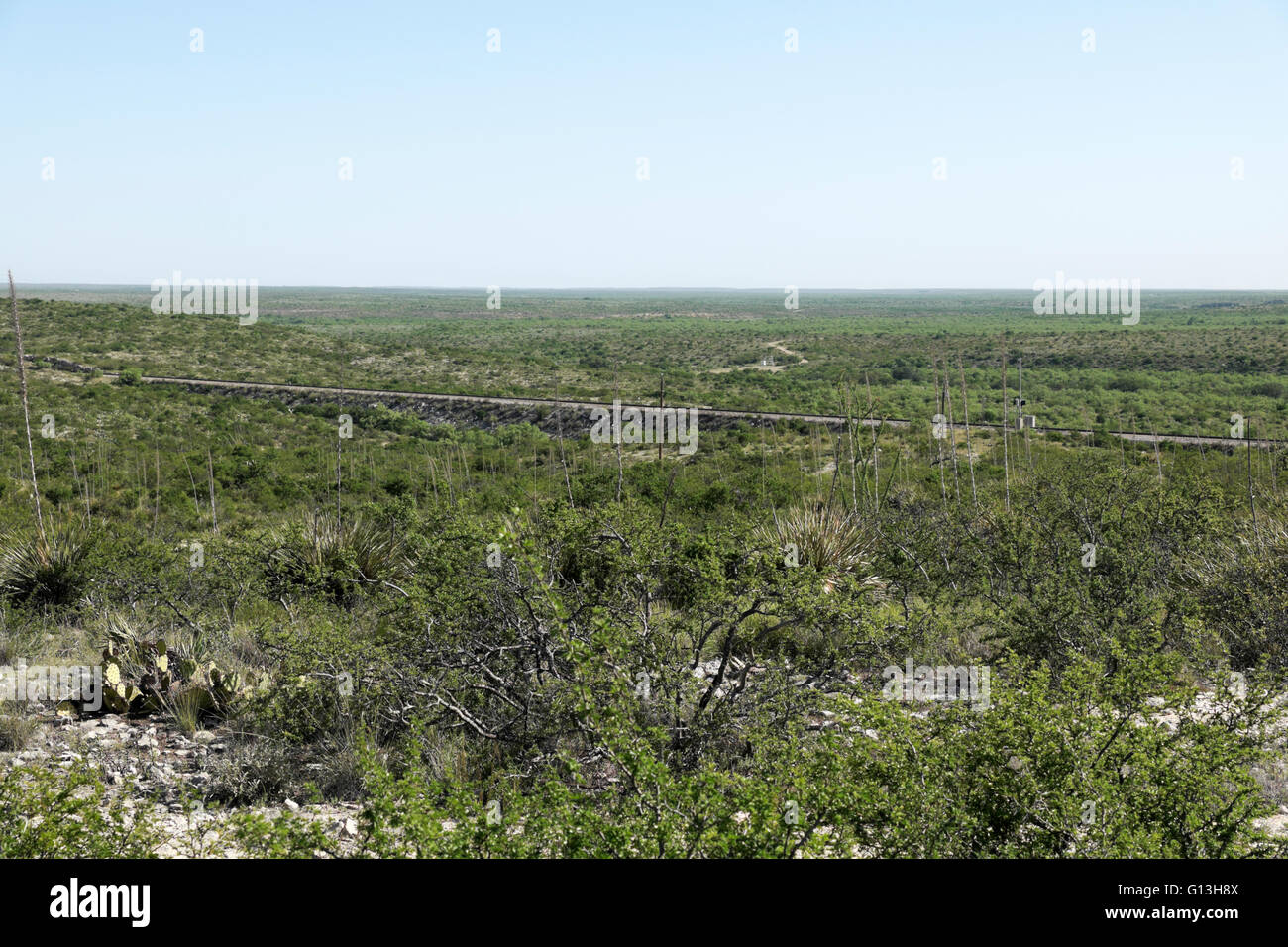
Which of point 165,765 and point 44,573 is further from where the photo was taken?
point 44,573

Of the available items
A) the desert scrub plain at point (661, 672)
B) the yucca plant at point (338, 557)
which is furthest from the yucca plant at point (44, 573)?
the yucca plant at point (338, 557)

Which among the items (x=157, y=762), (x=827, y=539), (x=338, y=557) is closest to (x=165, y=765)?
(x=157, y=762)

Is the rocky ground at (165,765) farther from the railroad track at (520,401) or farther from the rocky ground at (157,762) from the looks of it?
the railroad track at (520,401)

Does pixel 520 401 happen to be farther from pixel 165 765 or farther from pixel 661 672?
pixel 661 672

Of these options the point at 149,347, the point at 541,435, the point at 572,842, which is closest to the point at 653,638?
the point at 572,842

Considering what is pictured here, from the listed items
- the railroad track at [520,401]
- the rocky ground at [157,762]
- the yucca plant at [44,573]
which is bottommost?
Result: the rocky ground at [157,762]

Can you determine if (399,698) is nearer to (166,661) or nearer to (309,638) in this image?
(309,638)

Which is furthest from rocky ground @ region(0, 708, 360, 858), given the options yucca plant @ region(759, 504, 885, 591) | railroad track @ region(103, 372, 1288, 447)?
railroad track @ region(103, 372, 1288, 447)
